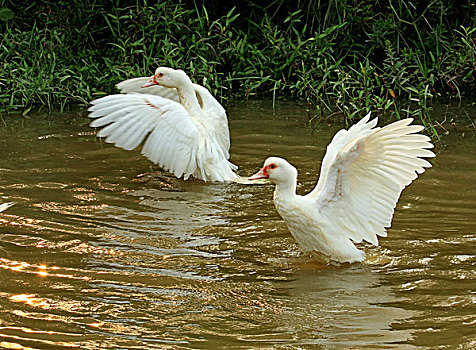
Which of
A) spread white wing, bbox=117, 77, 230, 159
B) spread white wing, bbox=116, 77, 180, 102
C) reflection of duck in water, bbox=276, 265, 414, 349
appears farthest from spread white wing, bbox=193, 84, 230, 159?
reflection of duck in water, bbox=276, 265, 414, 349

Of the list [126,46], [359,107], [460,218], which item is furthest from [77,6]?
[460,218]

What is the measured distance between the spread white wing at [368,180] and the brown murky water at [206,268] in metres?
0.27

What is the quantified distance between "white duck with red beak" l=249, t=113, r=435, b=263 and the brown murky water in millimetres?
184

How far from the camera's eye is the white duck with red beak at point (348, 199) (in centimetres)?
496

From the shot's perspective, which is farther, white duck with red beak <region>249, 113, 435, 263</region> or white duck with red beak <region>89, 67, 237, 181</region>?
white duck with red beak <region>89, 67, 237, 181</region>

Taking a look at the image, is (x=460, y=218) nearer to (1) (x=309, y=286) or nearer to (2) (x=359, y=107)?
(1) (x=309, y=286)

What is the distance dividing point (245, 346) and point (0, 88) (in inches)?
268

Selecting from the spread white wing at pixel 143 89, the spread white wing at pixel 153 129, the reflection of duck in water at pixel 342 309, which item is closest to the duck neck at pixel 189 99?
the spread white wing at pixel 153 129

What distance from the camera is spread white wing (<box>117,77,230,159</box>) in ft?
24.3

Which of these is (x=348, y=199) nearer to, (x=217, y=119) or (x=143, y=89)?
(x=217, y=119)

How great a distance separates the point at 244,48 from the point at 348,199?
572 cm

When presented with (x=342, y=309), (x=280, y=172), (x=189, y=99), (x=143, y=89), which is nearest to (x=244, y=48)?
(x=143, y=89)

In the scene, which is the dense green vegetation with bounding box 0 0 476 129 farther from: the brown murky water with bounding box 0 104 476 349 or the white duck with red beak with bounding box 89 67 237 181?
the white duck with red beak with bounding box 89 67 237 181

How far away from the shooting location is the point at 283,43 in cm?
1016
